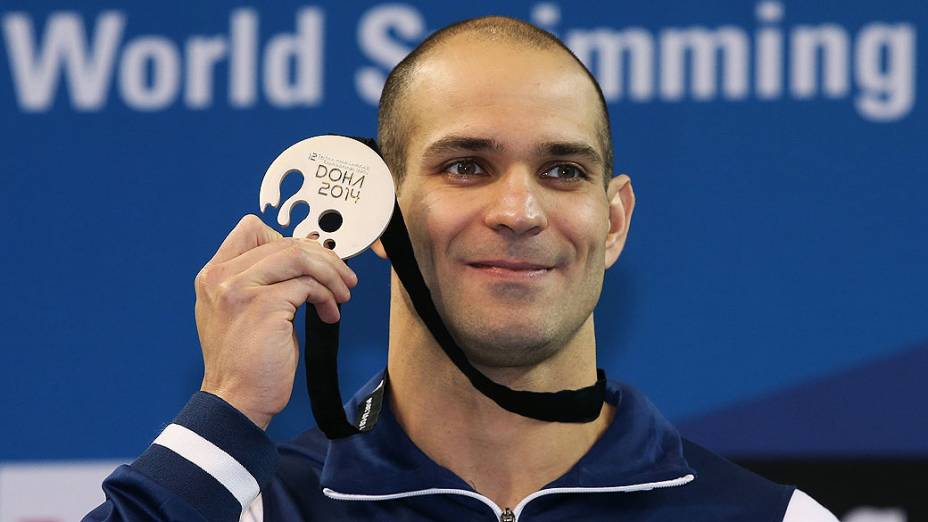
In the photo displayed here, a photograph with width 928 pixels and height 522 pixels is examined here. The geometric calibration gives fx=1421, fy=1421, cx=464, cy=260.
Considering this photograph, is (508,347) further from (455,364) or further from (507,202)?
(507,202)

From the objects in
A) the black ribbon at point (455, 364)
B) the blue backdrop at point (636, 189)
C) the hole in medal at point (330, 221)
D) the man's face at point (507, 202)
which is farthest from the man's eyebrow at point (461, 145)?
the blue backdrop at point (636, 189)

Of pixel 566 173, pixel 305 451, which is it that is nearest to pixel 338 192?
pixel 566 173

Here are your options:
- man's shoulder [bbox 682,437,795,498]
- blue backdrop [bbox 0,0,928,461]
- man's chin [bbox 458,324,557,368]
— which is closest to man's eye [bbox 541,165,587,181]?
man's chin [bbox 458,324,557,368]

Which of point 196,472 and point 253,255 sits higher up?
point 253,255

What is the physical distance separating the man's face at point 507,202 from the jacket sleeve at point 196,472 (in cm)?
36

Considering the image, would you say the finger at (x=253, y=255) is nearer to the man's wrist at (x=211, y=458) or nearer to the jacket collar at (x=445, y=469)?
the man's wrist at (x=211, y=458)

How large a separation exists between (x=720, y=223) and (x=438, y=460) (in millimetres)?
810

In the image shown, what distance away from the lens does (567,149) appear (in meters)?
1.97

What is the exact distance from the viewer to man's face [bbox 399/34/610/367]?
1.93 meters

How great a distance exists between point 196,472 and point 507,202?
1.77 feet

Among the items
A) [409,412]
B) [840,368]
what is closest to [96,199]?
[409,412]

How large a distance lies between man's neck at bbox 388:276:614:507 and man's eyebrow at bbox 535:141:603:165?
0.26 m

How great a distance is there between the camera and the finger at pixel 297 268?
1.74 metres

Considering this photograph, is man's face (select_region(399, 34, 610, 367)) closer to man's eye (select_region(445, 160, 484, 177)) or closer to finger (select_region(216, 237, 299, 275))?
man's eye (select_region(445, 160, 484, 177))
